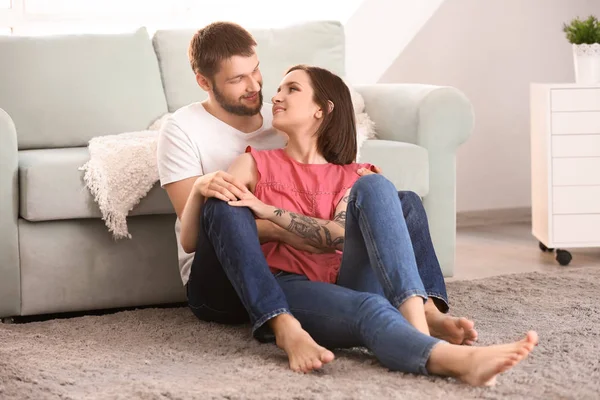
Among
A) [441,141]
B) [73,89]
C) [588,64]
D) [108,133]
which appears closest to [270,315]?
[441,141]

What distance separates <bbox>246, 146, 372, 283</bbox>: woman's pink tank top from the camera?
2018 millimetres

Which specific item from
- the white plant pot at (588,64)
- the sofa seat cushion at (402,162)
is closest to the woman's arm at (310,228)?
the sofa seat cushion at (402,162)

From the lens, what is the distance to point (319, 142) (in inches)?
84.3

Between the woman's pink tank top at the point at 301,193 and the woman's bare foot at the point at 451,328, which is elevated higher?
the woman's pink tank top at the point at 301,193

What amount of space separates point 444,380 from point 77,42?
1.90 meters

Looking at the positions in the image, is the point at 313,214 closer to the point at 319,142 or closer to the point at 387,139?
the point at 319,142

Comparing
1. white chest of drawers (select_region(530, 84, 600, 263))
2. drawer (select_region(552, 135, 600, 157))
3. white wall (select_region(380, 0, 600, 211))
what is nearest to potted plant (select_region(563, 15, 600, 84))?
white chest of drawers (select_region(530, 84, 600, 263))

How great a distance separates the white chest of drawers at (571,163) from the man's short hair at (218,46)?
1321 millimetres

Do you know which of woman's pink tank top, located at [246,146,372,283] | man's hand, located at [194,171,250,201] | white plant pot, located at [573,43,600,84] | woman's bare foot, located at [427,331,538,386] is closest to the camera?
woman's bare foot, located at [427,331,538,386]

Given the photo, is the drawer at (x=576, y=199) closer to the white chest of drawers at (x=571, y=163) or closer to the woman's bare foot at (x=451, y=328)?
the white chest of drawers at (x=571, y=163)

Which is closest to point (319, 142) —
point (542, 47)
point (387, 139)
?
point (387, 139)

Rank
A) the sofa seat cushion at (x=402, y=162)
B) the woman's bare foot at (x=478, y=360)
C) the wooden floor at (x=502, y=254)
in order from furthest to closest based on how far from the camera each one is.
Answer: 1. the wooden floor at (x=502, y=254)
2. the sofa seat cushion at (x=402, y=162)
3. the woman's bare foot at (x=478, y=360)

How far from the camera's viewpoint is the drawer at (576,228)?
10.4 feet

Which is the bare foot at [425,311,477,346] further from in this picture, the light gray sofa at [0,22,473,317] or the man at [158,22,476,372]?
the light gray sofa at [0,22,473,317]
